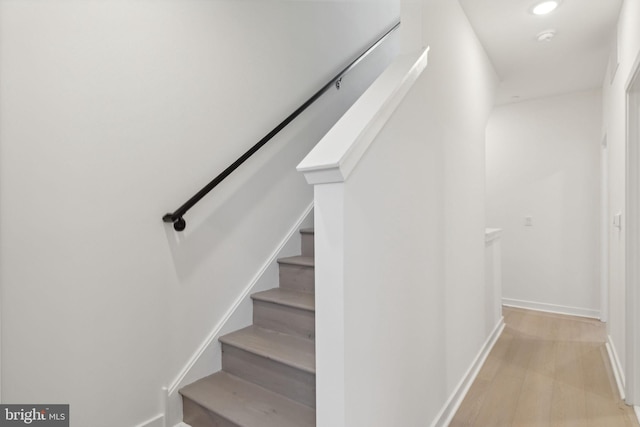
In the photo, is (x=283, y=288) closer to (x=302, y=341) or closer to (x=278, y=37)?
(x=302, y=341)

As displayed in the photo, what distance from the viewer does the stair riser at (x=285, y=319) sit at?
72.5 inches

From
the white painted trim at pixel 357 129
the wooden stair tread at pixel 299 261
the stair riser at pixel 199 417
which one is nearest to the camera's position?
the white painted trim at pixel 357 129

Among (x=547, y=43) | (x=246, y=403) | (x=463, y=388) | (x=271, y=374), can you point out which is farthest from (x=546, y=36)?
(x=246, y=403)

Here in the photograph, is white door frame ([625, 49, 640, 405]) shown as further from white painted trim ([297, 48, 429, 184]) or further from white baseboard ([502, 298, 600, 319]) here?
white baseboard ([502, 298, 600, 319])

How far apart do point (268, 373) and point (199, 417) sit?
377mm

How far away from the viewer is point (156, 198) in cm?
167

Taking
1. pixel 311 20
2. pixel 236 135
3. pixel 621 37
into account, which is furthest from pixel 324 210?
pixel 621 37

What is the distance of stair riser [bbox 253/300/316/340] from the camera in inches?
72.5

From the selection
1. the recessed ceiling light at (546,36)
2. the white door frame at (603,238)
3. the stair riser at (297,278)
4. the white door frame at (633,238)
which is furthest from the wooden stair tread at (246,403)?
the white door frame at (603,238)

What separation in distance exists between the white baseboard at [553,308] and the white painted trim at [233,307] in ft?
10.4

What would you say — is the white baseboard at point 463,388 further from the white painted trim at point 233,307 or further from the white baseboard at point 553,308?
the white baseboard at point 553,308

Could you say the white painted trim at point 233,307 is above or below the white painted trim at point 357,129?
below

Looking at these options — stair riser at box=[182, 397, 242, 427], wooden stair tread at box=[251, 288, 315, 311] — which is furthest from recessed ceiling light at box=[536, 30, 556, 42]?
stair riser at box=[182, 397, 242, 427]

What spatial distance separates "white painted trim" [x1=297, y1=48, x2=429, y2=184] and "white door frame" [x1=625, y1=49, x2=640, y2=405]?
1429mm
